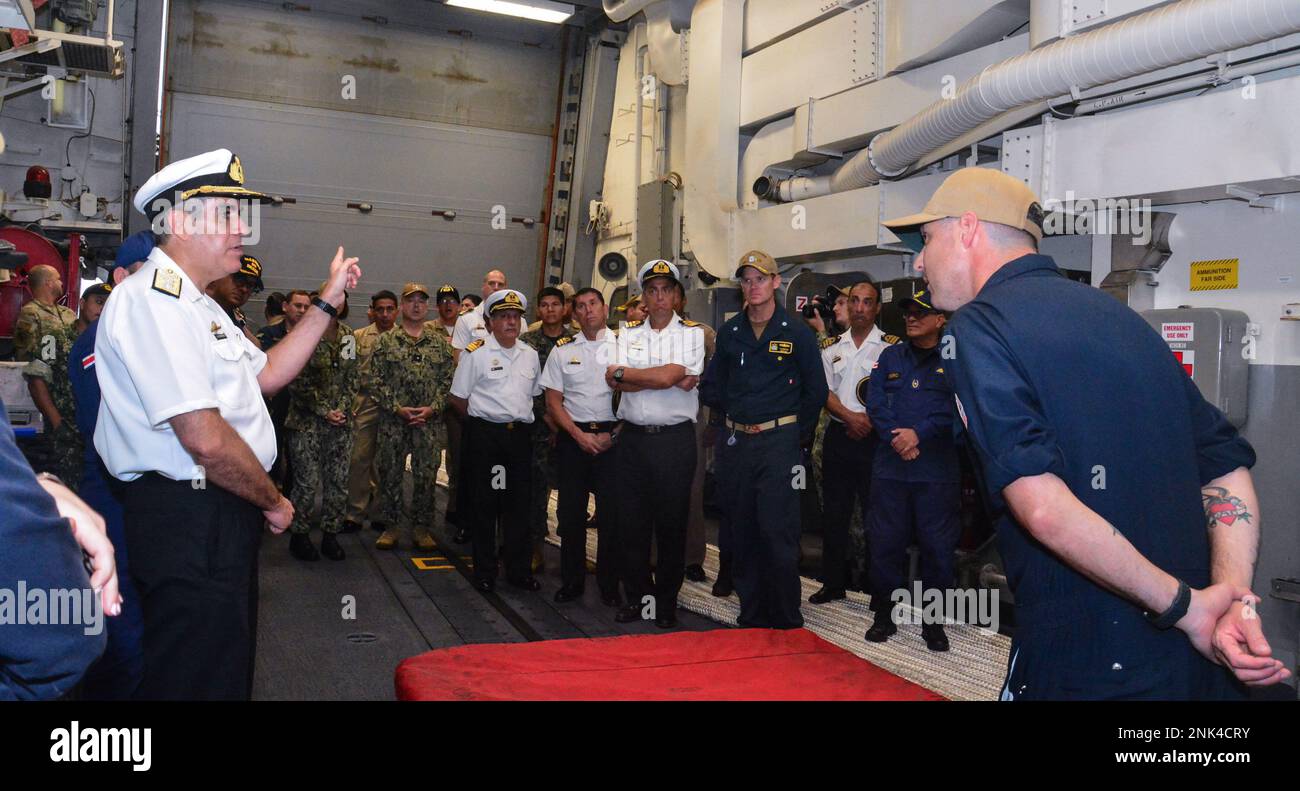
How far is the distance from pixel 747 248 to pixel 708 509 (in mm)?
2317

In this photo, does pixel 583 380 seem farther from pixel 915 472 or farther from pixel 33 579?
pixel 33 579

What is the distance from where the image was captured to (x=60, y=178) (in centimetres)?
832

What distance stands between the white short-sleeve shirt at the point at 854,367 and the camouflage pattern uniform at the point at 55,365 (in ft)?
14.6

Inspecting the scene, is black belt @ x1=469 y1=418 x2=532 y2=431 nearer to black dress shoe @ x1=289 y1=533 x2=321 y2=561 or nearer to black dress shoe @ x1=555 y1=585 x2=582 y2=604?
→ black dress shoe @ x1=555 y1=585 x2=582 y2=604

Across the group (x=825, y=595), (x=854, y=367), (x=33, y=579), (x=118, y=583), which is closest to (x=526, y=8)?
(x=854, y=367)

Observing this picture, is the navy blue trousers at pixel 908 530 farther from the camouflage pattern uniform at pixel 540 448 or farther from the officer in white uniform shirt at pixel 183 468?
the officer in white uniform shirt at pixel 183 468

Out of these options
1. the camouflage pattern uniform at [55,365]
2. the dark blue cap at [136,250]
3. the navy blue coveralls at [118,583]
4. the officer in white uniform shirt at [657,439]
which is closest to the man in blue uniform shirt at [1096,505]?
the navy blue coveralls at [118,583]

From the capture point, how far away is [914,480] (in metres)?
4.41

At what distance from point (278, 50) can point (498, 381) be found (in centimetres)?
603

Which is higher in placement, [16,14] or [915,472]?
[16,14]

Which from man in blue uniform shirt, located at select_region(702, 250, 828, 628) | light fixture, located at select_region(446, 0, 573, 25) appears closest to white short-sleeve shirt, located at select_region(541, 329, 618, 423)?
man in blue uniform shirt, located at select_region(702, 250, 828, 628)
